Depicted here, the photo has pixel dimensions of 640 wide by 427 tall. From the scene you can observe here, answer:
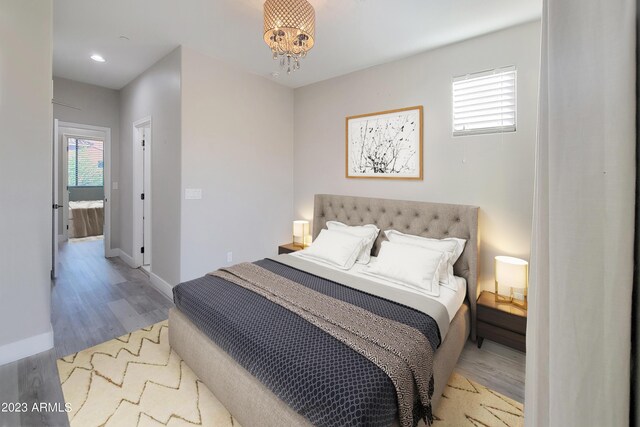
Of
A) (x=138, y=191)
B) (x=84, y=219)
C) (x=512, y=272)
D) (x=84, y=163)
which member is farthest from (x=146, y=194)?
(x=84, y=163)

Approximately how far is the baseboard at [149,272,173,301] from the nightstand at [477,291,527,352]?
324cm

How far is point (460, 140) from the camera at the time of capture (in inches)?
110

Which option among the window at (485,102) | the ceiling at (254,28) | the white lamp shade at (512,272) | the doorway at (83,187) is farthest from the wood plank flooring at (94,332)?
Result: the ceiling at (254,28)

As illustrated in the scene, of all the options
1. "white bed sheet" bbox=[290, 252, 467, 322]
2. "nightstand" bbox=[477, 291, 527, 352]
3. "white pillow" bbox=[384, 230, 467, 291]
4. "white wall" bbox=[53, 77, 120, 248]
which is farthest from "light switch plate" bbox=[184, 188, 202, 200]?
"nightstand" bbox=[477, 291, 527, 352]

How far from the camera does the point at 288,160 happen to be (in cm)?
432

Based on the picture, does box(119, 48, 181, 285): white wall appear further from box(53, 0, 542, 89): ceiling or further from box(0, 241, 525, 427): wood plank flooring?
box(0, 241, 525, 427): wood plank flooring

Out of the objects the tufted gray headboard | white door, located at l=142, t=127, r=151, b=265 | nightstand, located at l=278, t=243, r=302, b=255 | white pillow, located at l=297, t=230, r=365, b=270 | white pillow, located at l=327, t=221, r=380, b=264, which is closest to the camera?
the tufted gray headboard

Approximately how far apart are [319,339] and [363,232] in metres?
1.78

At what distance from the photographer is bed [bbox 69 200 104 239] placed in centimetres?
661

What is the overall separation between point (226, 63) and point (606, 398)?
13.0ft

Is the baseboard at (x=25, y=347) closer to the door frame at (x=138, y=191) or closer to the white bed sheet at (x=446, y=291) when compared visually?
the door frame at (x=138, y=191)

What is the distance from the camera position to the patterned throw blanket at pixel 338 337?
1.24 meters

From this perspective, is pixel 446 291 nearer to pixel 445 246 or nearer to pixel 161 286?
pixel 445 246

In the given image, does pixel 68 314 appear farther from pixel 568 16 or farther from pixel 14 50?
pixel 568 16
